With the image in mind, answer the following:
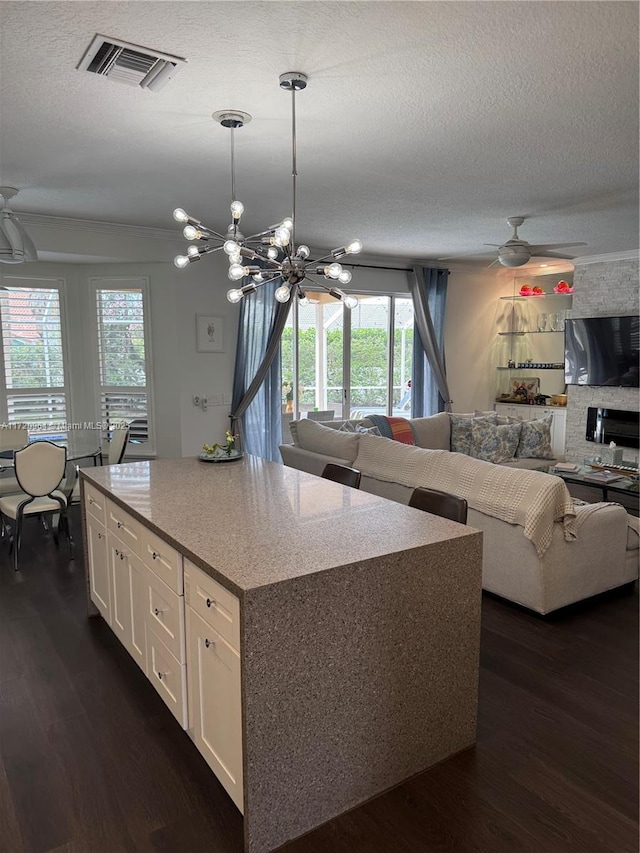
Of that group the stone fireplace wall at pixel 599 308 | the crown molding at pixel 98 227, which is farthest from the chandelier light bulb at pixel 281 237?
the stone fireplace wall at pixel 599 308

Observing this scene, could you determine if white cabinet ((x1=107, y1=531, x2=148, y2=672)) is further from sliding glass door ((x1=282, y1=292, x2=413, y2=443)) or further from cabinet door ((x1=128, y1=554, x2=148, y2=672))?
sliding glass door ((x1=282, y1=292, x2=413, y2=443))

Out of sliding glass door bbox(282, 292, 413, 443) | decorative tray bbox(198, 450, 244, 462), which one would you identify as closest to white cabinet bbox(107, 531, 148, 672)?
decorative tray bbox(198, 450, 244, 462)

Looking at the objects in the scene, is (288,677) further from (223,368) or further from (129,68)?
(223,368)

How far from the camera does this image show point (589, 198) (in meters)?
4.76

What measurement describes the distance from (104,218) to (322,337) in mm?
2996

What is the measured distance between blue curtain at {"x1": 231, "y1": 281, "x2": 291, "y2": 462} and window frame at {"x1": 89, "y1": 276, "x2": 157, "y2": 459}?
915mm

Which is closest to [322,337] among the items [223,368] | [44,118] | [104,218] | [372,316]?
[372,316]

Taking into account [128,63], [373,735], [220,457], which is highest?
[128,63]

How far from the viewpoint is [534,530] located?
3.24 meters

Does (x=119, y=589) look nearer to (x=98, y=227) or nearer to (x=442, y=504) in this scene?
(x=442, y=504)

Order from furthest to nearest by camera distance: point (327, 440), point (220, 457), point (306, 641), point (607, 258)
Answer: point (607, 258), point (327, 440), point (220, 457), point (306, 641)

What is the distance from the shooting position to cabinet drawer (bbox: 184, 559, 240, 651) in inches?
70.2

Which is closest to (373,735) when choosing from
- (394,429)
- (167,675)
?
(167,675)

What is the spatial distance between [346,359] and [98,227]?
11.2 feet
